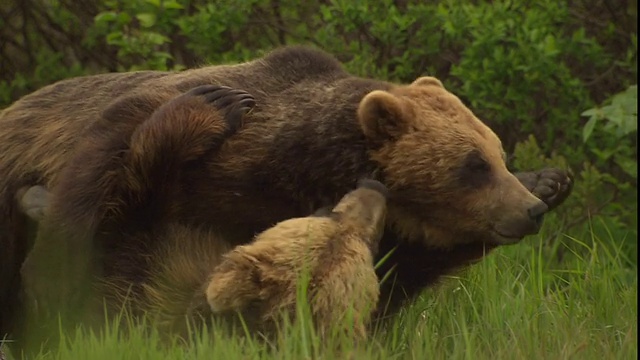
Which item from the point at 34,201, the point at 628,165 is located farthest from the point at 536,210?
the point at 628,165

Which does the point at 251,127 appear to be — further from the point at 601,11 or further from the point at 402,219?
the point at 601,11

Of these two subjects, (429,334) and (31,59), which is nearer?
(429,334)

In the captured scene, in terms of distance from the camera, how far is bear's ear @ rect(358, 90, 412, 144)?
5090 mm

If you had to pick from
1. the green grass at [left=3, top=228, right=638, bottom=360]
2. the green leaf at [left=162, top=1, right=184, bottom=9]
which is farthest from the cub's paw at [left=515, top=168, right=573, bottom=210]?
the green leaf at [left=162, top=1, right=184, bottom=9]

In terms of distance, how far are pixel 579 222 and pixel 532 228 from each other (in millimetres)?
3107

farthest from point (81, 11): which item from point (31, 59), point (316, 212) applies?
point (316, 212)

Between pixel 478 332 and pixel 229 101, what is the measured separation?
51.6 inches

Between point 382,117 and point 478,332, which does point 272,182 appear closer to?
point 382,117

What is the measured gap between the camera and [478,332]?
4922mm

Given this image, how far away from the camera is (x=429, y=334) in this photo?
4875 millimetres

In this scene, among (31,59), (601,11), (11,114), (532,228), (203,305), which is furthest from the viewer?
(31,59)

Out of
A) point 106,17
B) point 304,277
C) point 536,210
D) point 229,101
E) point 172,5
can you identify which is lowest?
point 106,17

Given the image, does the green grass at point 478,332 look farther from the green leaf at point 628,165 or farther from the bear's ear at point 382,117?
the green leaf at point 628,165

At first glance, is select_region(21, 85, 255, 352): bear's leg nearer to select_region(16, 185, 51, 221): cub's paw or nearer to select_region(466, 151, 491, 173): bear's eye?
select_region(16, 185, 51, 221): cub's paw
